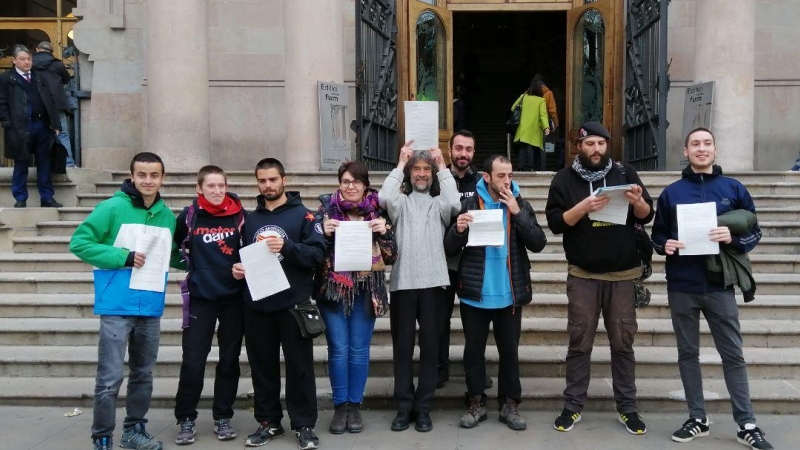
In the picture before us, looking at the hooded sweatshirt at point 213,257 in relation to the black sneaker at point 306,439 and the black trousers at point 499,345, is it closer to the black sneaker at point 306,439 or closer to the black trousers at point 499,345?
the black sneaker at point 306,439

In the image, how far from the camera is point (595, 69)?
43.1 ft

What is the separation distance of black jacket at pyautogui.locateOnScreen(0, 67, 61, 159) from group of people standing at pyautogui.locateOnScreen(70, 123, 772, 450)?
4.78 m

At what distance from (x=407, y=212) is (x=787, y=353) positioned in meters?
3.71

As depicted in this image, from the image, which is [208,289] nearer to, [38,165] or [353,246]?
[353,246]

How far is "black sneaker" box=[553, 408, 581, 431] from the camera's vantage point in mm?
5305

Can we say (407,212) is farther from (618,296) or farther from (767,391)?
(767,391)

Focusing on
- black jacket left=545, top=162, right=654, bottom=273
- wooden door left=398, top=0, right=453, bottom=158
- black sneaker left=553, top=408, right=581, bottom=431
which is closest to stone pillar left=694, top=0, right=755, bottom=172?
wooden door left=398, top=0, right=453, bottom=158

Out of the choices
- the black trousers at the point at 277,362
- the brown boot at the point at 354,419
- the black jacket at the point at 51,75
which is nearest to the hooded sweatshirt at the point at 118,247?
the black trousers at the point at 277,362

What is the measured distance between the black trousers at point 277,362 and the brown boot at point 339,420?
27cm

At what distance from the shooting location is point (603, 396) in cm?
574

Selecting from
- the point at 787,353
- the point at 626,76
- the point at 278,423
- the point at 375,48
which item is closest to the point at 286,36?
the point at 375,48

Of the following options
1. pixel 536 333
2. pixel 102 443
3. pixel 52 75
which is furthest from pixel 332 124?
pixel 102 443

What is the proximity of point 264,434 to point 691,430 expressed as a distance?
2965mm

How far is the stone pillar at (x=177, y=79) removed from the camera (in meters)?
10.4
